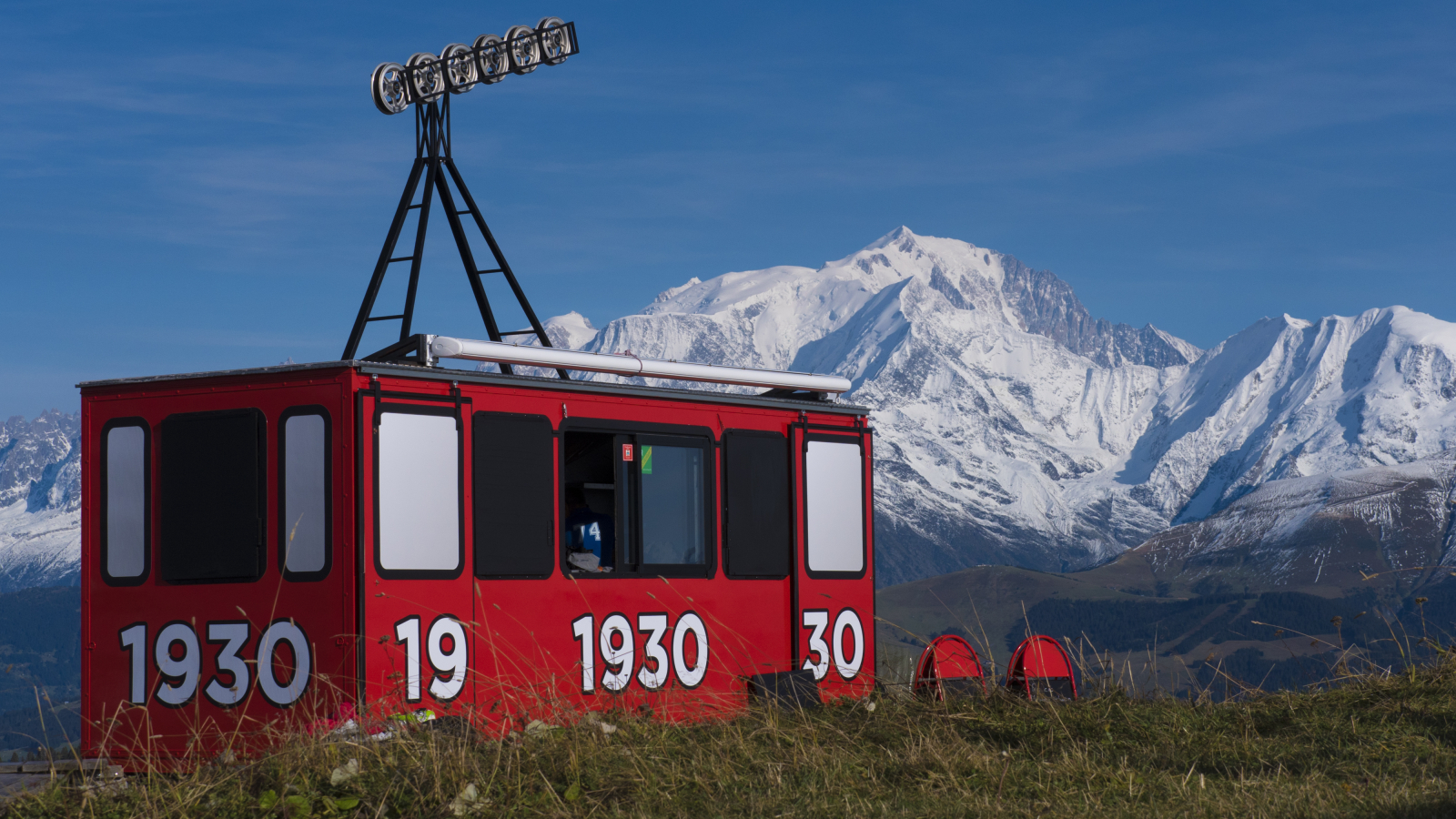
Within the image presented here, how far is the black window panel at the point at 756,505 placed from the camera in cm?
1055

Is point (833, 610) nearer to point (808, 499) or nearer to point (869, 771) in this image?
point (808, 499)

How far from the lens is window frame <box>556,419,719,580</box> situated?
9.45 meters

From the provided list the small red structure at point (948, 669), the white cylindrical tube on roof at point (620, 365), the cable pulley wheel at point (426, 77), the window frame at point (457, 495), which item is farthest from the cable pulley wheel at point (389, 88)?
the small red structure at point (948, 669)

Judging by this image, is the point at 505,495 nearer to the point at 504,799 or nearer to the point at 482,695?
the point at 482,695

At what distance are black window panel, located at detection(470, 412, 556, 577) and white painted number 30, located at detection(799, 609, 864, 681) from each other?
2786mm

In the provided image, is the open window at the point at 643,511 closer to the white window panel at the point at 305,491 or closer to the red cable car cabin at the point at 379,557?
the red cable car cabin at the point at 379,557

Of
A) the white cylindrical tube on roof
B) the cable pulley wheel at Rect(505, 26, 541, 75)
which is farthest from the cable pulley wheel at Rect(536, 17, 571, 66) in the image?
the white cylindrical tube on roof

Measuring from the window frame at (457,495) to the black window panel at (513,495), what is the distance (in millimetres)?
109

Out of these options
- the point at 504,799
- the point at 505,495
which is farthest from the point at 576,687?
the point at 504,799

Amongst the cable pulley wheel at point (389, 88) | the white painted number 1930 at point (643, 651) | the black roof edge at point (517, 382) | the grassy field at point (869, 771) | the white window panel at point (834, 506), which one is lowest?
the grassy field at point (869, 771)

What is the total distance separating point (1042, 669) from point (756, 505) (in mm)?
2553

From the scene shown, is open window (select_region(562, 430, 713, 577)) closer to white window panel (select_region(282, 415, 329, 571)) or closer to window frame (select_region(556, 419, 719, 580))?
A: window frame (select_region(556, 419, 719, 580))

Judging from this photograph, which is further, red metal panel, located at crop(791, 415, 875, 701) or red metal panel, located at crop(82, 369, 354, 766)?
red metal panel, located at crop(791, 415, 875, 701)

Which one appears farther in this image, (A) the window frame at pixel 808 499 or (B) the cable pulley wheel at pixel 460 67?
(B) the cable pulley wheel at pixel 460 67
